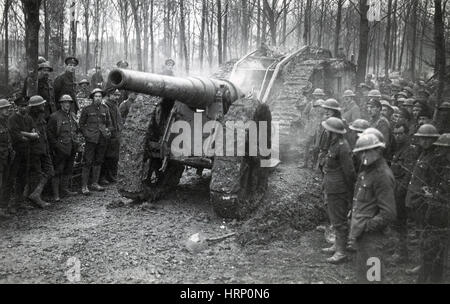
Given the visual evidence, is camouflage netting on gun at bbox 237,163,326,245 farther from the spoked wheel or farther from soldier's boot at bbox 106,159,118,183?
soldier's boot at bbox 106,159,118,183

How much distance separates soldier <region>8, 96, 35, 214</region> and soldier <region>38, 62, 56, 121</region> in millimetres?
1085

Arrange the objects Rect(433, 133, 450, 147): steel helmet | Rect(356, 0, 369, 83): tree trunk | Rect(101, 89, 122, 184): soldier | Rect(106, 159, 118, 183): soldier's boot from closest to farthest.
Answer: Rect(433, 133, 450, 147): steel helmet < Rect(101, 89, 122, 184): soldier < Rect(106, 159, 118, 183): soldier's boot < Rect(356, 0, 369, 83): tree trunk

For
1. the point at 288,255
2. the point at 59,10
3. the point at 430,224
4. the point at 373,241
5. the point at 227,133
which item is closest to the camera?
the point at 373,241

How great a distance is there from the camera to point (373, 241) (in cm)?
442

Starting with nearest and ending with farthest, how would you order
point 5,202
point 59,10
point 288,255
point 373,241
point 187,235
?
point 373,241 → point 288,255 → point 187,235 → point 5,202 → point 59,10

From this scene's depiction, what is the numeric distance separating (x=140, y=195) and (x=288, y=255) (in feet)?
9.13

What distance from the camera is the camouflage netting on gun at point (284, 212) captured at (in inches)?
240

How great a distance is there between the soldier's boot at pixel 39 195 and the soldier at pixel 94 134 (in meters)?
0.88

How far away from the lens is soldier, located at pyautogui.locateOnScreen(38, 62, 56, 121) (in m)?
8.23

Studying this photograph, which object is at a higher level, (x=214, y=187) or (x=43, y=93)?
(x=43, y=93)

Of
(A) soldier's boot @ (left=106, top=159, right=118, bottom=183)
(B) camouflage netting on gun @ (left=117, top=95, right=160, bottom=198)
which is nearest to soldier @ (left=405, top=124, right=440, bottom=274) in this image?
(B) camouflage netting on gun @ (left=117, top=95, right=160, bottom=198)

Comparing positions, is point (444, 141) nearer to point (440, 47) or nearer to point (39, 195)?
point (440, 47)

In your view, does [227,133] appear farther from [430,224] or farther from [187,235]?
[430,224]

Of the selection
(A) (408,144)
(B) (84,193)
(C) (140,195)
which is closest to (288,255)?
(A) (408,144)
